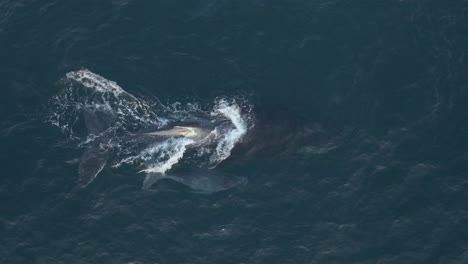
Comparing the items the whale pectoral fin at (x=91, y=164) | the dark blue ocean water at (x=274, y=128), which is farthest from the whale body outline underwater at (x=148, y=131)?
the dark blue ocean water at (x=274, y=128)

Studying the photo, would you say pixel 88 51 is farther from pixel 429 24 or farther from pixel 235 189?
pixel 429 24

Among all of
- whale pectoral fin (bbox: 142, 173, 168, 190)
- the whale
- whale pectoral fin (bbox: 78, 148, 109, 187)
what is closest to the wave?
the whale

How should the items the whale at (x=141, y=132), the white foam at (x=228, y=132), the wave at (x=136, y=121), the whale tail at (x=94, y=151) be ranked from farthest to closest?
the white foam at (x=228, y=132) < the wave at (x=136, y=121) < the whale at (x=141, y=132) < the whale tail at (x=94, y=151)

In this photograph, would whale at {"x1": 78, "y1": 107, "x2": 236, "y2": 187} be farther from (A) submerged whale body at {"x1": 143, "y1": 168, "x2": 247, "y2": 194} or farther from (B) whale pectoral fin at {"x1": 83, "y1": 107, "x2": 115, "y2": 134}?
(A) submerged whale body at {"x1": 143, "y1": 168, "x2": 247, "y2": 194}

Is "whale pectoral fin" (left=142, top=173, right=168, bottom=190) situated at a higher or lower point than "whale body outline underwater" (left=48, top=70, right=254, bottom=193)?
lower

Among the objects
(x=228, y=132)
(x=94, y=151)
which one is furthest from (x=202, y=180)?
(x=94, y=151)

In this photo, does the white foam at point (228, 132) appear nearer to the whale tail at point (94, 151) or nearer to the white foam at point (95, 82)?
the white foam at point (95, 82)

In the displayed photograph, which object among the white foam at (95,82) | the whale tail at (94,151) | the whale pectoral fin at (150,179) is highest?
the white foam at (95,82)
